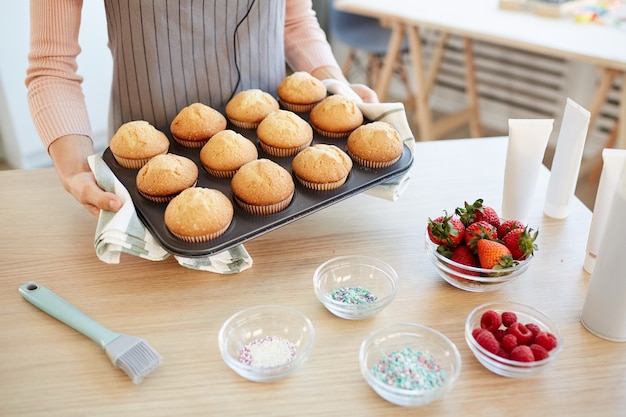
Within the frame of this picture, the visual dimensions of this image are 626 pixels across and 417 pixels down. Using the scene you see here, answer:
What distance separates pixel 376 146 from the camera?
3.83 feet

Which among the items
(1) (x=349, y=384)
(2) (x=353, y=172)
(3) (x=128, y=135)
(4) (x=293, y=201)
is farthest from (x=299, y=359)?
(3) (x=128, y=135)

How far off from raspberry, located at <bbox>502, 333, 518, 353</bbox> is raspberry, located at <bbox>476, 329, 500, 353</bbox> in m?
0.01

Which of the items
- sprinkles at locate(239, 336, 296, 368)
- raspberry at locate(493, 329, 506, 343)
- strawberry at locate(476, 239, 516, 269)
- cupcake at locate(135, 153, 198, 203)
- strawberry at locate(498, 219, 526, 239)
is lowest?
sprinkles at locate(239, 336, 296, 368)

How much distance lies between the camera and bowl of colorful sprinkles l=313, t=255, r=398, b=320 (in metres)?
0.96

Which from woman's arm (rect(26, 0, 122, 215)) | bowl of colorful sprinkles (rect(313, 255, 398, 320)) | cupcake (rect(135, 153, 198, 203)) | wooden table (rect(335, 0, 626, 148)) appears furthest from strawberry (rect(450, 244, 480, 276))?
wooden table (rect(335, 0, 626, 148))

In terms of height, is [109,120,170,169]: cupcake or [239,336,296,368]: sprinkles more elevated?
[109,120,170,169]: cupcake

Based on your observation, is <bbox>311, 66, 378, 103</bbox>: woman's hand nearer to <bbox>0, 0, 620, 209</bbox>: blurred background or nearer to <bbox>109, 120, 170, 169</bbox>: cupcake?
<bbox>109, 120, 170, 169</bbox>: cupcake

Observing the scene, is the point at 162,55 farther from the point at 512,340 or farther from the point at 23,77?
the point at 23,77

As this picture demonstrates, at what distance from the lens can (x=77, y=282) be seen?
1038mm

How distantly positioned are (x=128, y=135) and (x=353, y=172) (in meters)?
0.46

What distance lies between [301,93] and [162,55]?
1.10ft

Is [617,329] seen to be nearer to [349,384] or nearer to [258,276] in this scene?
[349,384]

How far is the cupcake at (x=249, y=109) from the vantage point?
129 cm

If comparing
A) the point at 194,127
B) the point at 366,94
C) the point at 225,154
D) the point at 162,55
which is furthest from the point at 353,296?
the point at 162,55
